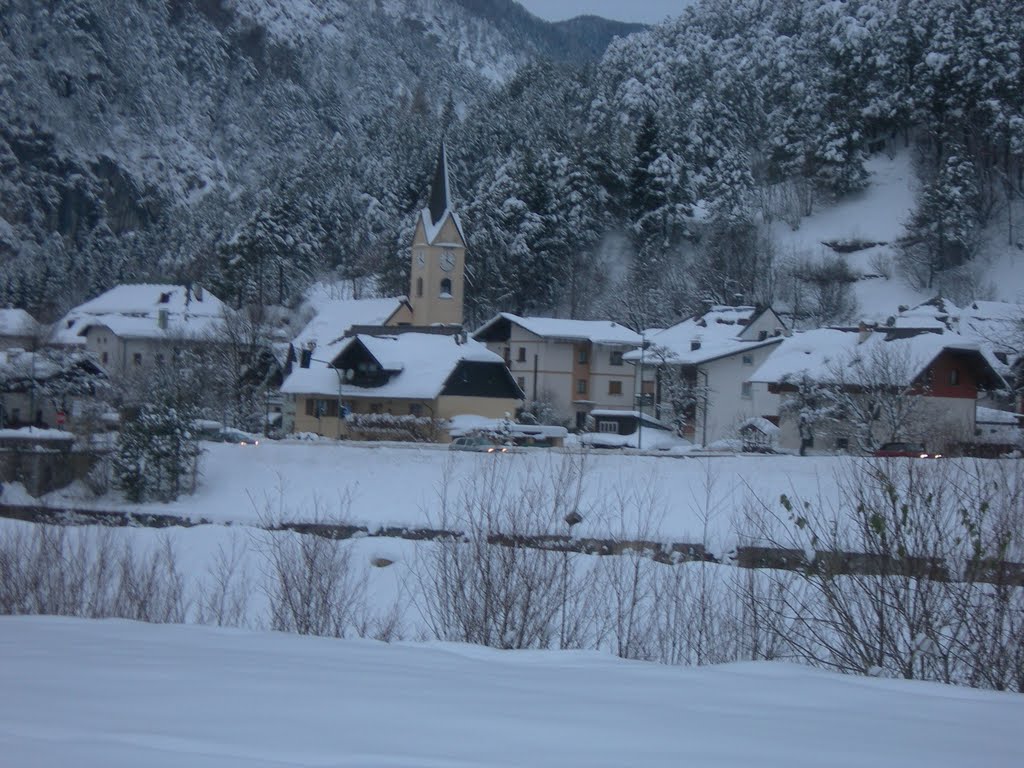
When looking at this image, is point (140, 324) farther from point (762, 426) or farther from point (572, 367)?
point (762, 426)

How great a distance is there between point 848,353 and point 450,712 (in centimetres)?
3477

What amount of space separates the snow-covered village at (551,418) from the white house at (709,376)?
0.24m

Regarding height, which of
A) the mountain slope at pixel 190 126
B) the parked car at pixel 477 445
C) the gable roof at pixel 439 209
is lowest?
the parked car at pixel 477 445

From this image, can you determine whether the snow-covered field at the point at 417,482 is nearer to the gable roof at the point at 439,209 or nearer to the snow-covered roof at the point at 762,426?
the snow-covered roof at the point at 762,426

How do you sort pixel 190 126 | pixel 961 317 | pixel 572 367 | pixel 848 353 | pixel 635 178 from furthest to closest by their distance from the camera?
pixel 190 126 → pixel 635 178 → pixel 572 367 → pixel 961 317 → pixel 848 353

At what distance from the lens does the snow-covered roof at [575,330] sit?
5206cm

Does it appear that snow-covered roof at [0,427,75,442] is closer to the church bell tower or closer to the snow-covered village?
the snow-covered village

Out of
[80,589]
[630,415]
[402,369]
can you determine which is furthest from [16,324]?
[80,589]

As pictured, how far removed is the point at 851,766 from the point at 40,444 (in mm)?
34231

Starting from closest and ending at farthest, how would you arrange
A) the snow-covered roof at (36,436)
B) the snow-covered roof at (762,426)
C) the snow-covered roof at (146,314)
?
the snow-covered roof at (36,436), the snow-covered roof at (762,426), the snow-covered roof at (146,314)

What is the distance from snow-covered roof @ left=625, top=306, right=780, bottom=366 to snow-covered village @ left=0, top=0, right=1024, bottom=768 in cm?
27

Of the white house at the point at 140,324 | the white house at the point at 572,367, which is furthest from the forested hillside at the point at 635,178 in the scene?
the white house at the point at 572,367

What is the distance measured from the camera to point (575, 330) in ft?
175

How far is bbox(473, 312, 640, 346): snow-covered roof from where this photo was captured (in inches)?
2050
